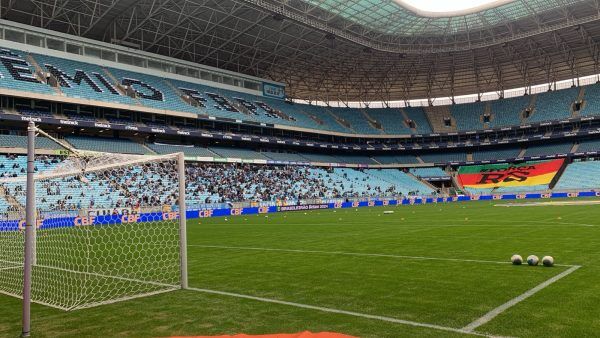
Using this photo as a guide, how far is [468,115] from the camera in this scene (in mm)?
78000

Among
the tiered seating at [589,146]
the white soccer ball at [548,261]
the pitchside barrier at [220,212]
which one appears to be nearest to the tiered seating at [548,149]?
the tiered seating at [589,146]

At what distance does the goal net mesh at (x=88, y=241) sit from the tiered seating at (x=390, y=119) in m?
51.6

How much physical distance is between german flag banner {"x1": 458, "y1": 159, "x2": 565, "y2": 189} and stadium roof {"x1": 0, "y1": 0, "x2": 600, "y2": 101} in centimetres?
1402

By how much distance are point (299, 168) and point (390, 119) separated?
2535 cm

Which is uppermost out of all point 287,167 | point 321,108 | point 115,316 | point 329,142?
→ point 321,108

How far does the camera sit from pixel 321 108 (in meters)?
77.1

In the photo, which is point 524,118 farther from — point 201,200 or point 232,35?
point 201,200

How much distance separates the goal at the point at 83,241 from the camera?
9156 mm

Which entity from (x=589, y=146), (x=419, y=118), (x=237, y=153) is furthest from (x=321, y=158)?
(x=589, y=146)

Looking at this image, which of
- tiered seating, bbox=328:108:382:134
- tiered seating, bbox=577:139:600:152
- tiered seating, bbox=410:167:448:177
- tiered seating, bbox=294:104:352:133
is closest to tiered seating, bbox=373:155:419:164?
tiered seating, bbox=410:167:448:177

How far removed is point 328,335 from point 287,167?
5570 cm

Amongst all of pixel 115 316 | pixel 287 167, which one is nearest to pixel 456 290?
pixel 115 316

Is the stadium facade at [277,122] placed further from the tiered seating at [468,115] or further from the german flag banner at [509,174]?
the german flag banner at [509,174]

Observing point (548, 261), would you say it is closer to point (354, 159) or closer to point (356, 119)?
point (354, 159)
